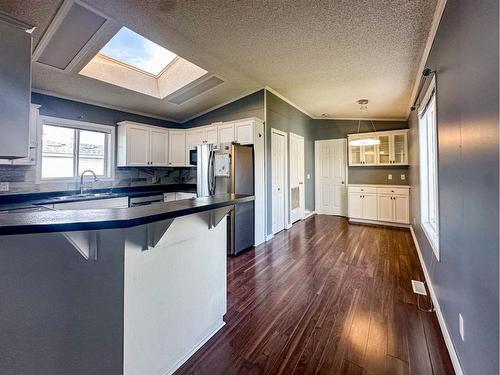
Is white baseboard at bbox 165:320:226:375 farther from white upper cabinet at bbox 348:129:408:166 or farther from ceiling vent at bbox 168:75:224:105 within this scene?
white upper cabinet at bbox 348:129:408:166

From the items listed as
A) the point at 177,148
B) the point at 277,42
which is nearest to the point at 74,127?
the point at 177,148

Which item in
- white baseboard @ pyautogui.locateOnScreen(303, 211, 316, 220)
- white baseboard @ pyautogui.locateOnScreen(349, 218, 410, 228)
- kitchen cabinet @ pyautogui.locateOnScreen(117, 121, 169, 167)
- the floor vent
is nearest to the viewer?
the floor vent

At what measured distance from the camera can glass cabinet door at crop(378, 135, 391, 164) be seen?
584 centimetres

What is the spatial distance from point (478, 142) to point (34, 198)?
4.77 m

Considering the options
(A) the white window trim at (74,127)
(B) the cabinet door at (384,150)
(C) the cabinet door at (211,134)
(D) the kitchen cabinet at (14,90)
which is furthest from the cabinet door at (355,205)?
(D) the kitchen cabinet at (14,90)

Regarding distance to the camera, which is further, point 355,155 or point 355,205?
point 355,155

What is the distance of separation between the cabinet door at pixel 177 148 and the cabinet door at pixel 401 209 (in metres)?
4.79

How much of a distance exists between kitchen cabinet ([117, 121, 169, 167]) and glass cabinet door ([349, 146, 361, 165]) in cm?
452

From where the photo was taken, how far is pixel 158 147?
5.02 m

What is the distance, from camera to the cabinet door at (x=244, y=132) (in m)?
4.17

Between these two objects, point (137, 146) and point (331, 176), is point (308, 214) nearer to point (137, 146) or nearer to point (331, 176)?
point (331, 176)

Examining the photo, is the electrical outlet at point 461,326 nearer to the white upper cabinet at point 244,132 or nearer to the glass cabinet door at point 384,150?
the white upper cabinet at point 244,132

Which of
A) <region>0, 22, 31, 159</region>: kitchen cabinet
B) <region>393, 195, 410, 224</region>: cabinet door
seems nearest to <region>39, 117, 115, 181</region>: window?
<region>0, 22, 31, 159</region>: kitchen cabinet

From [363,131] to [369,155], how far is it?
0.73m
